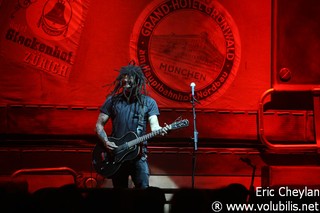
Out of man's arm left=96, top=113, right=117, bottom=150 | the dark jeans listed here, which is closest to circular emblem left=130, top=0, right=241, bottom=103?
man's arm left=96, top=113, right=117, bottom=150

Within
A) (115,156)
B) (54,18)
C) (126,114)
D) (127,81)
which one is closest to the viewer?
(115,156)

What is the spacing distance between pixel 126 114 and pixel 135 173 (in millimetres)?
850

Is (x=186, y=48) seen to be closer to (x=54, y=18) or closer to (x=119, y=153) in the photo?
(x=54, y=18)

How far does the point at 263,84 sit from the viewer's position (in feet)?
26.3

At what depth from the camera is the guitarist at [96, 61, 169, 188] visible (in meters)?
6.41

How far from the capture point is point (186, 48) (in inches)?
311

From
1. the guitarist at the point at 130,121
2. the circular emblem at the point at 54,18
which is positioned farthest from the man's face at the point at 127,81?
the circular emblem at the point at 54,18

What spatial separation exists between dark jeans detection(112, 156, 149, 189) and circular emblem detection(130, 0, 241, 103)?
177 centimetres

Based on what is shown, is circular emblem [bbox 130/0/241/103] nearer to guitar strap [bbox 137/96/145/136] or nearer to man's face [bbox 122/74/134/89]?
man's face [bbox 122/74/134/89]

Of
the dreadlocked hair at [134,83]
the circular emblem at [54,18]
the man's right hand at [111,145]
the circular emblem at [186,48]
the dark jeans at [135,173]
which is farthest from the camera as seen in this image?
the circular emblem at [186,48]

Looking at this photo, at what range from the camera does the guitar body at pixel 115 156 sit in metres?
6.44

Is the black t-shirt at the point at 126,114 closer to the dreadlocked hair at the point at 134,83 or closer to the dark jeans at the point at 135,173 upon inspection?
the dreadlocked hair at the point at 134,83

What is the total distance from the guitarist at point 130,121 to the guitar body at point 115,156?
54mm

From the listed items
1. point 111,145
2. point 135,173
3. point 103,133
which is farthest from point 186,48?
point 135,173
